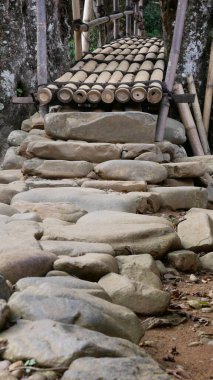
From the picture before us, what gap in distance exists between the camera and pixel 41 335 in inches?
85.5

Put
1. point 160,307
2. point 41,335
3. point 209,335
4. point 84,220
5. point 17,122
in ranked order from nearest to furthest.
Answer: point 41,335 → point 209,335 → point 160,307 → point 84,220 → point 17,122

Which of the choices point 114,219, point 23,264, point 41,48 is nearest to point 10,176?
point 41,48

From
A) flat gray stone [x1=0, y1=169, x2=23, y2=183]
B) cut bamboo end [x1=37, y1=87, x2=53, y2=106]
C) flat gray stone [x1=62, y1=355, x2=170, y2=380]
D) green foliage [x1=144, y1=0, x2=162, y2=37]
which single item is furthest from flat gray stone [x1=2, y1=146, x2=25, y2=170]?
green foliage [x1=144, y1=0, x2=162, y2=37]

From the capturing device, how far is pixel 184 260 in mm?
4266

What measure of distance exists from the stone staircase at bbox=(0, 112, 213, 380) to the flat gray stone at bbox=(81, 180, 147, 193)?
0.04ft

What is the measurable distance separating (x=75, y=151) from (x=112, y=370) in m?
4.53

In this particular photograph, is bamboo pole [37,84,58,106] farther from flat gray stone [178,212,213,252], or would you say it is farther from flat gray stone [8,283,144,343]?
flat gray stone [8,283,144,343]

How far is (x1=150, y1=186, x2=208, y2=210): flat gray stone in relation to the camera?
562cm

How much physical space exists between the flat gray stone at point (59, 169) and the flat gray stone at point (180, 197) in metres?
0.87

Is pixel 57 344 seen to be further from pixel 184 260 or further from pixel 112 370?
pixel 184 260

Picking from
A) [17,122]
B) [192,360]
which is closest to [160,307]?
[192,360]

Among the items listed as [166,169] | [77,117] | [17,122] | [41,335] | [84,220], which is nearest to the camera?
[41,335]

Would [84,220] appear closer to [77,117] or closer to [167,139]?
[77,117]

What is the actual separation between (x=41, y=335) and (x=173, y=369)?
74 centimetres
